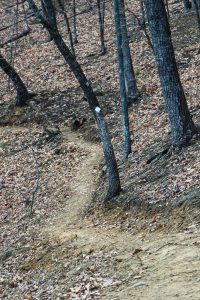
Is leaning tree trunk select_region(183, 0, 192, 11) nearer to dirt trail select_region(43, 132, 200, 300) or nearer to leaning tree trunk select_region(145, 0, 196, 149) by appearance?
leaning tree trunk select_region(145, 0, 196, 149)

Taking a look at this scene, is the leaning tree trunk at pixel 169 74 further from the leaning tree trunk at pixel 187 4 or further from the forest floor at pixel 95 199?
the leaning tree trunk at pixel 187 4

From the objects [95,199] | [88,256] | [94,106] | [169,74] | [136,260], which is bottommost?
[88,256]

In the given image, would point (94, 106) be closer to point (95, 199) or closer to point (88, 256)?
point (95, 199)

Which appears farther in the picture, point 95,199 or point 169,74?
point 95,199

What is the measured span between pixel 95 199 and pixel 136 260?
5.32 metres

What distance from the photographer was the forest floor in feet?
28.5

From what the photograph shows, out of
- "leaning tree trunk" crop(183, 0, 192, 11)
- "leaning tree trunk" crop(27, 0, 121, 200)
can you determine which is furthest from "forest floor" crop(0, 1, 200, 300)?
"leaning tree trunk" crop(183, 0, 192, 11)

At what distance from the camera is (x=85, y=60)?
3145cm

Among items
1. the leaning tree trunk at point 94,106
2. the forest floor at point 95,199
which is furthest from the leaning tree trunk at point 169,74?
the leaning tree trunk at point 94,106

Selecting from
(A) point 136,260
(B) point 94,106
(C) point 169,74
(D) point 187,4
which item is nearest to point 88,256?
(A) point 136,260

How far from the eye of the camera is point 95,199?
14266 millimetres

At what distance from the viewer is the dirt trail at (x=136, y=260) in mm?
7605

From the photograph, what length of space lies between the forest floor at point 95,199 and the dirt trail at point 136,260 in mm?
24

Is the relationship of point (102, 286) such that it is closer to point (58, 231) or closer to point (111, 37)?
point (58, 231)
